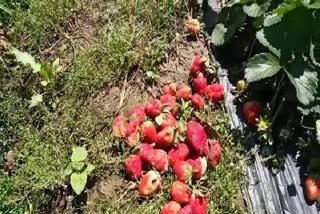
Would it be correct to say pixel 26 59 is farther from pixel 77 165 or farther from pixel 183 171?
pixel 183 171

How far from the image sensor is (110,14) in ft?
11.1

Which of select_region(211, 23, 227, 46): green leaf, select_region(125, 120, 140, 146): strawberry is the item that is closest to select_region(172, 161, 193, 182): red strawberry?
select_region(125, 120, 140, 146): strawberry

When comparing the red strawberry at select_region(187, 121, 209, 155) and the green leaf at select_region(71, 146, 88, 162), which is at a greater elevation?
the red strawberry at select_region(187, 121, 209, 155)

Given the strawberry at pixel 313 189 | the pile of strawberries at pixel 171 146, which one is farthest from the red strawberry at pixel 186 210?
the strawberry at pixel 313 189

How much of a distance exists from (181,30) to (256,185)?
3.26ft

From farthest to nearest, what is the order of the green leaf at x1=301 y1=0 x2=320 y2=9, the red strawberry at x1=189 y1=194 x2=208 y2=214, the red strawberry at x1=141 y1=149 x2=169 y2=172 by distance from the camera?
the red strawberry at x1=141 y1=149 x2=169 y2=172 < the red strawberry at x1=189 y1=194 x2=208 y2=214 < the green leaf at x1=301 y1=0 x2=320 y2=9

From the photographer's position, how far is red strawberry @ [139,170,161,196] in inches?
111

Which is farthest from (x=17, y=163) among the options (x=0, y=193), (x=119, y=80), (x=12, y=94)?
(x=119, y=80)

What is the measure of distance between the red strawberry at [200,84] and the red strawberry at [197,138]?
245 millimetres

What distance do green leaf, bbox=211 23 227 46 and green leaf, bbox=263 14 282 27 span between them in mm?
317

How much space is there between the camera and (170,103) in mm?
2979

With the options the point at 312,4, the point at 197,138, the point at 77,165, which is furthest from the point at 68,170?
the point at 312,4

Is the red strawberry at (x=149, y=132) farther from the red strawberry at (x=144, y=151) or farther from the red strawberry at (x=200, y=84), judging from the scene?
the red strawberry at (x=200, y=84)

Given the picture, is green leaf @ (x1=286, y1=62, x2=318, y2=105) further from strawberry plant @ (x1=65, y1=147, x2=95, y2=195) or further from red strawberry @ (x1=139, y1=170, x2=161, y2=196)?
strawberry plant @ (x1=65, y1=147, x2=95, y2=195)
